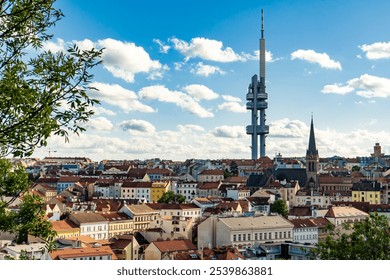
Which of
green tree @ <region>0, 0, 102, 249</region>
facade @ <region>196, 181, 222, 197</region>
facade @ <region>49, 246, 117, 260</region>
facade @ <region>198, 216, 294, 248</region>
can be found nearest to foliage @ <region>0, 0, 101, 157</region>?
green tree @ <region>0, 0, 102, 249</region>

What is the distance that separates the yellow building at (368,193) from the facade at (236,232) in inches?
656

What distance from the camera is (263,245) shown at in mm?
19859

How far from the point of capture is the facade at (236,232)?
2209 centimetres

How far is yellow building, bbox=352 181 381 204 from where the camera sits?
3881cm

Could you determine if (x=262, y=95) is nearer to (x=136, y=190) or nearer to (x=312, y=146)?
(x=312, y=146)

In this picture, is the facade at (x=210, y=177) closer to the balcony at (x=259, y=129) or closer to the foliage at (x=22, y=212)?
the balcony at (x=259, y=129)

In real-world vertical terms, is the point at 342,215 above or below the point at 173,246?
above

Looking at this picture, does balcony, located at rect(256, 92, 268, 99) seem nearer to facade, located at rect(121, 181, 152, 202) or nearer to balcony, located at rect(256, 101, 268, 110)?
balcony, located at rect(256, 101, 268, 110)

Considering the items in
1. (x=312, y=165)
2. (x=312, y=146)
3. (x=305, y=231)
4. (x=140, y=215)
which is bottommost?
(x=305, y=231)

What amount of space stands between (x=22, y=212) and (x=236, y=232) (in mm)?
18456

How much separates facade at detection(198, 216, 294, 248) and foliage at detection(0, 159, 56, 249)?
17517 millimetres

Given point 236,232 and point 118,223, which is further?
point 118,223

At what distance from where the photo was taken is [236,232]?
72.8 ft

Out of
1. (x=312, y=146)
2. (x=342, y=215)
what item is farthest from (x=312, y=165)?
(x=342, y=215)
